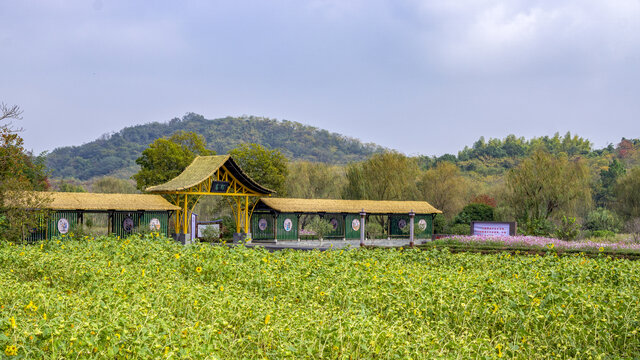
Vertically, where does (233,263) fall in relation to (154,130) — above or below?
below

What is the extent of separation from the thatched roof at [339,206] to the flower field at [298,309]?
17.0 meters

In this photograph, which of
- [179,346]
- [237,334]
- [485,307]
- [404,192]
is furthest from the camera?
[404,192]

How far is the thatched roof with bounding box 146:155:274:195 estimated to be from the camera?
25453mm

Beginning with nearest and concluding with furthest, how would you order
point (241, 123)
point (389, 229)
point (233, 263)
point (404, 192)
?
point (233, 263)
point (389, 229)
point (404, 192)
point (241, 123)

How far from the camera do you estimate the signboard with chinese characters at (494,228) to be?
2469 centimetres

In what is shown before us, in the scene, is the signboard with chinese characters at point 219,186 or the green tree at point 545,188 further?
the green tree at point 545,188

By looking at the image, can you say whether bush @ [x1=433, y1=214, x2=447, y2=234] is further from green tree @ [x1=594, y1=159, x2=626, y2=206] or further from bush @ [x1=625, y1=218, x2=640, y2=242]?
green tree @ [x1=594, y1=159, x2=626, y2=206]

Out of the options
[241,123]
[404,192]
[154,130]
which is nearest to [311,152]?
[241,123]

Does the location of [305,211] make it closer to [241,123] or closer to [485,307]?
[485,307]

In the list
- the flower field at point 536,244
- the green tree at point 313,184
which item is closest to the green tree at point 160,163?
the green tree at point 313,184

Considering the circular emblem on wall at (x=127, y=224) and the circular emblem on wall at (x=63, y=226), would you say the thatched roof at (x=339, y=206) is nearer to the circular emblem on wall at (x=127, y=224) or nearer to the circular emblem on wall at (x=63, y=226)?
the circular emblem on wall at (x=127, y=224)

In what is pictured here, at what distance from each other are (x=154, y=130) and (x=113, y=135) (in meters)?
9.06

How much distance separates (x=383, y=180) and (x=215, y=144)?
6297 centimetres

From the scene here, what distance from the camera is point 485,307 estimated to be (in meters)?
7.36
